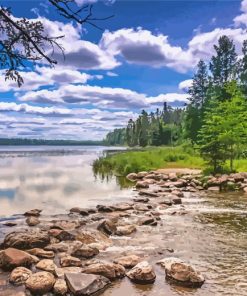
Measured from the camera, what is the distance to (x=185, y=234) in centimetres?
1268

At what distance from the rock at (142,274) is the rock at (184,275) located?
39 centimetres

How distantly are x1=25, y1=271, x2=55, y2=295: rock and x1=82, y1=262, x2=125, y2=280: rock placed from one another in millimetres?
918

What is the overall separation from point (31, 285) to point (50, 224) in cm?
634

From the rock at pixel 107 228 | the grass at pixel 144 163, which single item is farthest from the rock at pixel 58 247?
the grass at pixel 144 163

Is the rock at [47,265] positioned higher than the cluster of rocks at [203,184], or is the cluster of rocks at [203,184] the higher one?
the cluster of rocks at [203,184]

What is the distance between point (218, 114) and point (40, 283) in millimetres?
31411

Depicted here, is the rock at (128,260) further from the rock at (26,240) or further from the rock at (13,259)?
the rock at (26,240)

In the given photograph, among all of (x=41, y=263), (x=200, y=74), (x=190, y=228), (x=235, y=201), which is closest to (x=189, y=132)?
(x=200, y=74)

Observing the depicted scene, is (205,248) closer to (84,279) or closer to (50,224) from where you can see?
(84,279)

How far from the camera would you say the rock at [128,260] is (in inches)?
362

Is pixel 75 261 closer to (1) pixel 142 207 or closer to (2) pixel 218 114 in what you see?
(1) pixel 142 207

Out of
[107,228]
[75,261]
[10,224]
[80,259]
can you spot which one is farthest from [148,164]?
[75,261]

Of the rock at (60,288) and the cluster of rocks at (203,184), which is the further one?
the cluster of rocks at (203,184)

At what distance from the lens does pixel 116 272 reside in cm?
864
